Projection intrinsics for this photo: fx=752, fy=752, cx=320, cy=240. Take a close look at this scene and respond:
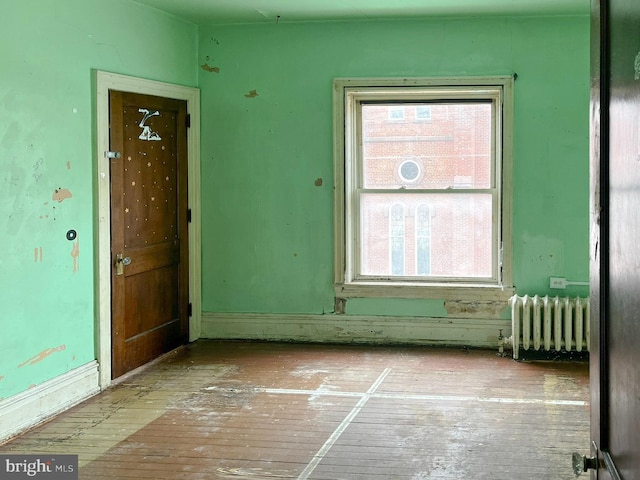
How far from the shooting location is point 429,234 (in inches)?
253

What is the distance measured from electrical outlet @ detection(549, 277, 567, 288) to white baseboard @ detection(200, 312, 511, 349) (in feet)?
1.53

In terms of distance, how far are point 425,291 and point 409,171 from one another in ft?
3.37

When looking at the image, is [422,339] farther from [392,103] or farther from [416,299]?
[392,103]

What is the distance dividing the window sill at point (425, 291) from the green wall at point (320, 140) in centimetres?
8

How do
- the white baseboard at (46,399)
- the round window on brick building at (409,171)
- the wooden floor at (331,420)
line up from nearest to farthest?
1. the wooden floor at (331,420)
2. the white baseboard at (46,399)
3. the round window on brick building at (409,171)

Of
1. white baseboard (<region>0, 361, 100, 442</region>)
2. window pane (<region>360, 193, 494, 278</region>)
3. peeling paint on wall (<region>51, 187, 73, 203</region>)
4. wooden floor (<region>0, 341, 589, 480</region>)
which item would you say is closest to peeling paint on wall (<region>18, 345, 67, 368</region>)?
white baseboard (<region>0, 361, 100, 442</region>)

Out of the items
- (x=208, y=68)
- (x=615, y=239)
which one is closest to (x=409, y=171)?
(x=208, y=68)

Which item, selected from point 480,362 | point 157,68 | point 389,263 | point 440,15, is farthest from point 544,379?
point 157,68

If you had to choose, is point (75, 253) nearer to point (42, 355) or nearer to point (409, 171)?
point (42, 355)

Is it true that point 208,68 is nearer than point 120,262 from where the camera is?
No

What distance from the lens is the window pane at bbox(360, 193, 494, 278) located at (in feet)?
20.9

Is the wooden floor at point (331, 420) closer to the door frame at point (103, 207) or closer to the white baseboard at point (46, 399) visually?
the white baseboard at point (46, 399)

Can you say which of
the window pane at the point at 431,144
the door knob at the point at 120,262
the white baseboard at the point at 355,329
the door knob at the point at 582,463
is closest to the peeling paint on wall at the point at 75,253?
the door knob at the point at 120,262

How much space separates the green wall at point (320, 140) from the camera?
610cm
